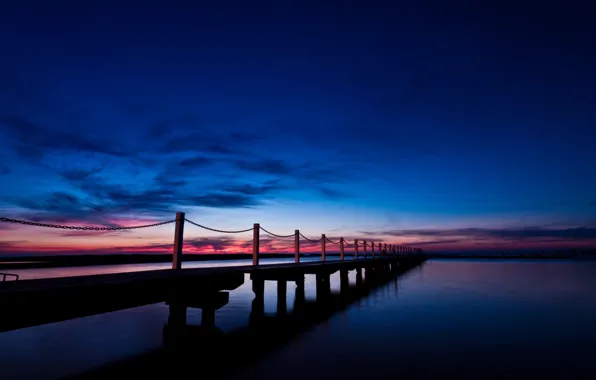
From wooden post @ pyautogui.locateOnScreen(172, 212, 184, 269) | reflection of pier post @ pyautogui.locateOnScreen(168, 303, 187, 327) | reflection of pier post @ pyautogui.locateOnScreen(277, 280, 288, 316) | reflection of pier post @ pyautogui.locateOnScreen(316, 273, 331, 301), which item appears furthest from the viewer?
reflection of pier post @ pyautogui.locateOnScreen(316, 273, 331, 301)

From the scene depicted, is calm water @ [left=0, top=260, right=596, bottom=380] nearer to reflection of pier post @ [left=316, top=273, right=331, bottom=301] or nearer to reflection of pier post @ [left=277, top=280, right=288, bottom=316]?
reflection of pier post @ [left=277, top=280, right=288, bottom=316]

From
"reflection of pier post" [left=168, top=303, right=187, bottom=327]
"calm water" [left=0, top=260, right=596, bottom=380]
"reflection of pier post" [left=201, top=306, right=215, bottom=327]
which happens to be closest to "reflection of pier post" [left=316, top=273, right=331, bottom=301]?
"calm water" [left=0, top=260, right=596, bottom=380]

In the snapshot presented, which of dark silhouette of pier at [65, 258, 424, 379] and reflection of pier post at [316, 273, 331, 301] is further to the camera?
reflection of pier post at [316, 273, 331, 301]

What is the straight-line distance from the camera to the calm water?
6086 millimetres

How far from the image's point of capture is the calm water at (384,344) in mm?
6086

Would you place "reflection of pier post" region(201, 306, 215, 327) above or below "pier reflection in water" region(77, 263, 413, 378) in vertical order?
above

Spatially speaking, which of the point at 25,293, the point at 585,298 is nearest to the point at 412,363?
the point at 25,293

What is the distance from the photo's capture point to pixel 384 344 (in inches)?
310

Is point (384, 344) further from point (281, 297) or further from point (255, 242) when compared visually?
point (281, 297)

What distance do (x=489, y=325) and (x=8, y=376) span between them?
1144 cm

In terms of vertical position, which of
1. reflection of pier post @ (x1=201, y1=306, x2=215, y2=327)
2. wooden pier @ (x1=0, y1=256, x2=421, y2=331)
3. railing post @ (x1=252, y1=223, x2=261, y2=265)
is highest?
railing post @ (x1=252, y1=223, x2=261, y2=265)

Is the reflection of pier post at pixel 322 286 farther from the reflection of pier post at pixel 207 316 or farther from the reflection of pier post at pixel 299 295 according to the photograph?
the reflection of pier post at pixel 207 316

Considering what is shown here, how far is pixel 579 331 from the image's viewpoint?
961cm

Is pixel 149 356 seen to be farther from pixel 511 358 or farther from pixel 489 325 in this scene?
pixel 489 325
